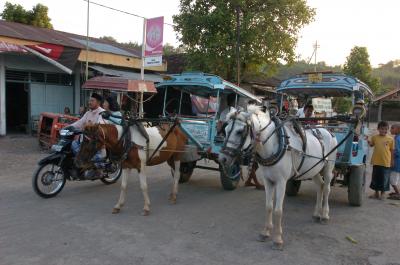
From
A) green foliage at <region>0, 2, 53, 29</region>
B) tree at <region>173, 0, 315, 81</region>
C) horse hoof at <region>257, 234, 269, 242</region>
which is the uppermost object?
green foliage at <region>0, 2, 53, 29</region>

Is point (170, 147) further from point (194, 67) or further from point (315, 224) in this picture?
point (194, 67)

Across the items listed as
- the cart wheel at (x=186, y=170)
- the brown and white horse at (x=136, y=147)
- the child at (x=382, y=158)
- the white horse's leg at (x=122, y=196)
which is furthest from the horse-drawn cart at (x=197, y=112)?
the child at (x=382, y=158)

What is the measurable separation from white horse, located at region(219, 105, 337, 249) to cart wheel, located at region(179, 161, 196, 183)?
316 cm

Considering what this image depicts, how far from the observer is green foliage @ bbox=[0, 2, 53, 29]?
2806 cm

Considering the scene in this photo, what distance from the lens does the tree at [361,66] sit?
121 ft

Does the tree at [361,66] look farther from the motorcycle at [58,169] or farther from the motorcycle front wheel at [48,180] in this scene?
the motorcycle front wheel at [48,180]

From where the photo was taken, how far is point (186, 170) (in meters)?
8.67

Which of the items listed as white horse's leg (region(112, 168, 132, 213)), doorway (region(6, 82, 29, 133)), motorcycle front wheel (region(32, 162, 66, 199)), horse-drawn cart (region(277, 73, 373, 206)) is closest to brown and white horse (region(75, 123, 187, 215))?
white horse's leg (region(112, 168, 132, 213))

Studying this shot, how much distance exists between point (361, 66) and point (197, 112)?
107 ft

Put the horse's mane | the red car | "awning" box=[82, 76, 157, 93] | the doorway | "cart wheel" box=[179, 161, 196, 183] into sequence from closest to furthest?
the horse's mane → "cart wheel" box=[179, 161, 196, 183] → the red car → "awning" box=[82, 76, 157, 93] → the doorway

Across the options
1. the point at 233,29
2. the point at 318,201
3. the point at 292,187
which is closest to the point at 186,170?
the point at 292,187

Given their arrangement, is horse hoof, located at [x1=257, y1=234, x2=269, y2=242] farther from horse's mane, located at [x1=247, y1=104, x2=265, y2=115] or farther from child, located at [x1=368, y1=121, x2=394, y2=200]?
child, located at [x1=368, y1=121, x2=394, y2=200]

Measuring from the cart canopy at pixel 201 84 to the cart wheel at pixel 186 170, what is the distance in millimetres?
1567

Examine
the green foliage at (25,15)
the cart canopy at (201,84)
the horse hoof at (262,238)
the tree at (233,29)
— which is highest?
the green foliage at (25,15)
